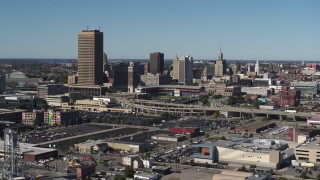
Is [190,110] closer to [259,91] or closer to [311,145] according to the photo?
[311,145]

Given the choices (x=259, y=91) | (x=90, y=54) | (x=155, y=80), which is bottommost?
(x=259, y=91)

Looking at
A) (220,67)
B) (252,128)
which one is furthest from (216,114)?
(220,67)

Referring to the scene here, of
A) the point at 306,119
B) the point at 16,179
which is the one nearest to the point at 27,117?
the point at 16,179

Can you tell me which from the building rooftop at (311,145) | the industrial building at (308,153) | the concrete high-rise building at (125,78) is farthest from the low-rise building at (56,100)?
the industrial building at (308,153)

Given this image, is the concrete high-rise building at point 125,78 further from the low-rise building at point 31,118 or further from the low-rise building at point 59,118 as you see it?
the low-rise building at point 31,118

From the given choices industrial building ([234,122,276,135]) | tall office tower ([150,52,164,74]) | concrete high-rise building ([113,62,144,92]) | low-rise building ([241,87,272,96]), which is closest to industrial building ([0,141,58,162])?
industrial building ([234,122,276,135])

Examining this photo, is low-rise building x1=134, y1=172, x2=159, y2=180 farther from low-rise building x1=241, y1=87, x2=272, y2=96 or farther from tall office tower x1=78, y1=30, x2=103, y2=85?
low-rise building x1=241, y1=87, x2=272, y2=96
